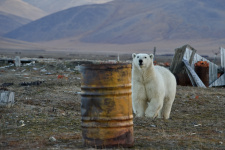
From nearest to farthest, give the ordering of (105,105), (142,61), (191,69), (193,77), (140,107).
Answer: (105,105)
(142,61)
(140,107)
(193,77)
(191,69)

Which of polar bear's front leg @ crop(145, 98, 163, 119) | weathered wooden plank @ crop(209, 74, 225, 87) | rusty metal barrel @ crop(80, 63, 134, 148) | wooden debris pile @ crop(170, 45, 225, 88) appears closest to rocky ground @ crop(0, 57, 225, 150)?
rusty metal barrel @ crop(80, 63, 134, 148)

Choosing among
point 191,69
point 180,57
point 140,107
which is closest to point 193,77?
point 191,69

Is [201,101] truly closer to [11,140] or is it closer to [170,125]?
[170,125]

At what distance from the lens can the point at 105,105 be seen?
6.08 m

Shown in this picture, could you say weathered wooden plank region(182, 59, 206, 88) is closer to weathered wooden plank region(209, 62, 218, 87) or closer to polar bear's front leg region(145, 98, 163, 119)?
weathered wooden plank region(209, 62, 218, 87)

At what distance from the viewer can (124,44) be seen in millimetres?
169875

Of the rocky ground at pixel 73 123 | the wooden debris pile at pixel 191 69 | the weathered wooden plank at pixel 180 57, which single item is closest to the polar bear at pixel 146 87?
the rocky ground at pixel 73 123

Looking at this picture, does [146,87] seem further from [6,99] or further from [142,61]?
[6,99]

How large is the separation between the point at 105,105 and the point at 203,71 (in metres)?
13.5

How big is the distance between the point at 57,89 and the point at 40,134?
6.63m

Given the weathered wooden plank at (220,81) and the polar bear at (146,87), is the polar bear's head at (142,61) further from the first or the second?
the weathered wooden plank at (220,81)

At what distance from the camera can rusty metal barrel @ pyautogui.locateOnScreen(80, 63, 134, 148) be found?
6082 millimetres

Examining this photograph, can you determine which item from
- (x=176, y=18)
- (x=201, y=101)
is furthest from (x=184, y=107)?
(x=176, y=18)

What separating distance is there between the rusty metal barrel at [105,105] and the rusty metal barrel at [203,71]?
Answer: 1322 centimetres
